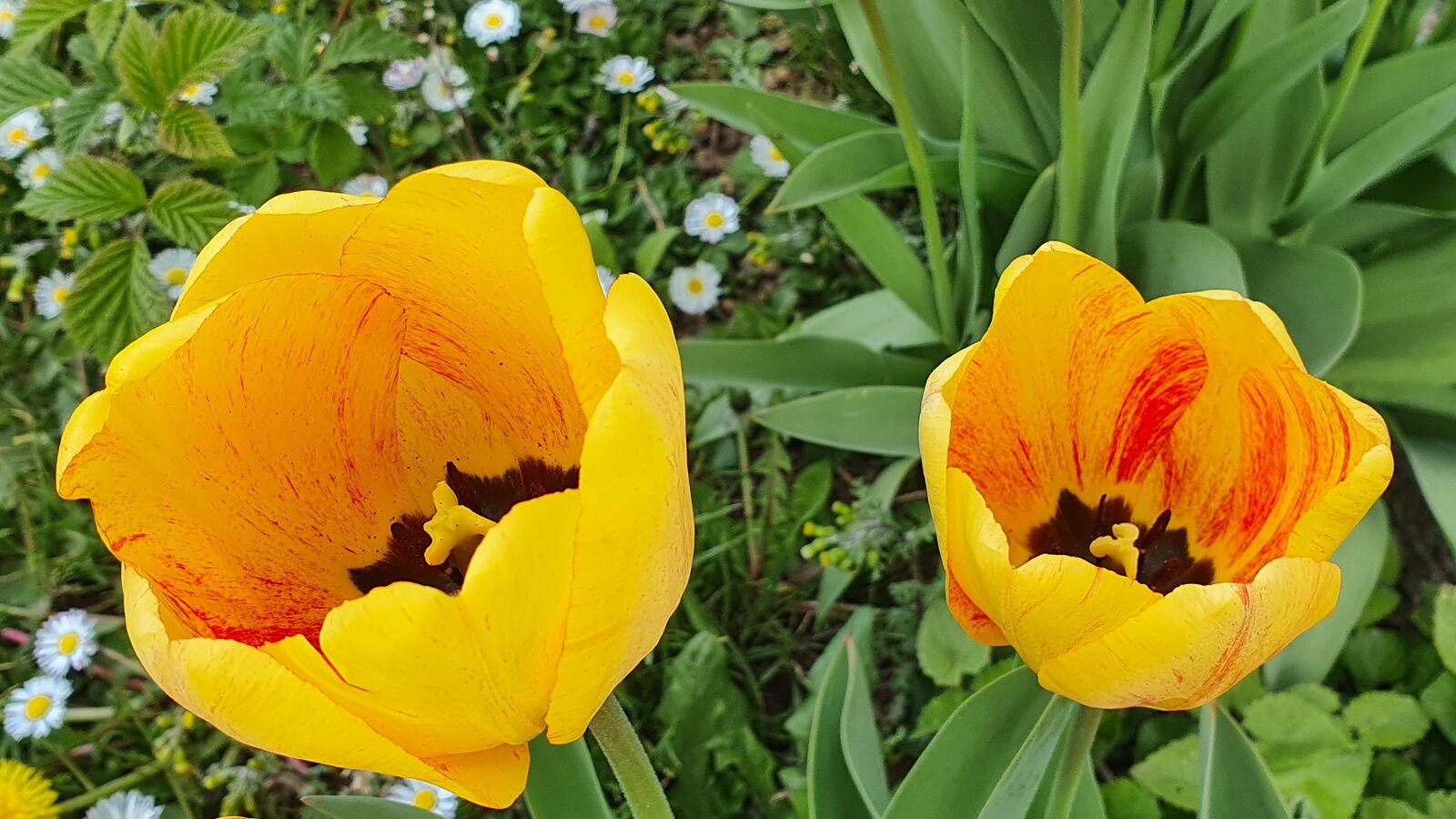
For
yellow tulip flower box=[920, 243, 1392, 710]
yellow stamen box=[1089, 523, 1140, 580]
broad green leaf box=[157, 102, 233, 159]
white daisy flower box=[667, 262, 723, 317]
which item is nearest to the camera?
yellow tulip flower box=[920, 243, 1392, 710]

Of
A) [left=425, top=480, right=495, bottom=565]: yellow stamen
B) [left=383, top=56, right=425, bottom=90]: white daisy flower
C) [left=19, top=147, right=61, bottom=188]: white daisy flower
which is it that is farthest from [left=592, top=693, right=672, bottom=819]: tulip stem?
[left=19, top=147, right=61, bottom=188]: white daisy flower

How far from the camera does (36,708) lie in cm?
140

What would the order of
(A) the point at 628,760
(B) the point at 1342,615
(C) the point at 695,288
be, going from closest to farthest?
(A) the point at 628,760 → (B) the point at 1342,615 → (C) the point at 695,288

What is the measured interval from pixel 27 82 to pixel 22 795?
854 mm

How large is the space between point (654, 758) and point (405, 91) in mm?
1279

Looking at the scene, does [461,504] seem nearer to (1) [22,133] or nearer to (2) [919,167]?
(2) [919,167]

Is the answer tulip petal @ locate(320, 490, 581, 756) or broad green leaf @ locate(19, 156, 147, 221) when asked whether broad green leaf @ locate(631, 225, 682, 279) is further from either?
tulip petal @ locate(320, 490, 581, 756)

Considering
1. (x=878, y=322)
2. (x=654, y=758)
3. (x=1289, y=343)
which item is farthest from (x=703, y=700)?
(x=1289, y=343)

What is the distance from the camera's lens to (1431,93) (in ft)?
3.89

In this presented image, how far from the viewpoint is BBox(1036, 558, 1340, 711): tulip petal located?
2.01 ft

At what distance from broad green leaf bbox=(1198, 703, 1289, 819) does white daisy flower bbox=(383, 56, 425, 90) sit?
5.31 feet

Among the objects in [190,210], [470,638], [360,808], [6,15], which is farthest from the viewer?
[6,15]

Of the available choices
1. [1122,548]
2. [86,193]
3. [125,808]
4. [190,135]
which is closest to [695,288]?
[190,135]

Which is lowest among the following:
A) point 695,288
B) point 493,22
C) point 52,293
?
point 52,293
